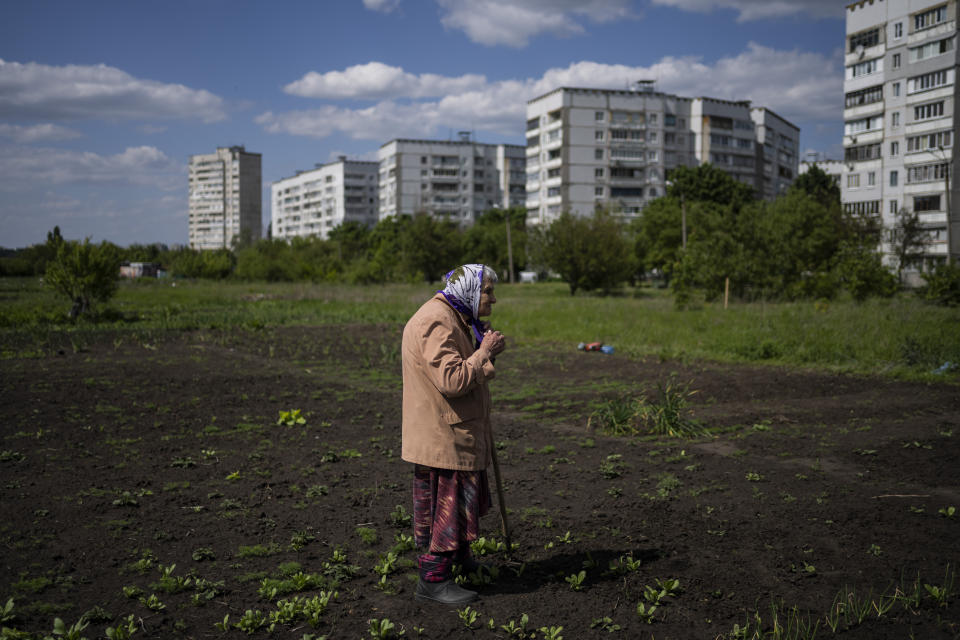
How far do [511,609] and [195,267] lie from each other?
63.7m

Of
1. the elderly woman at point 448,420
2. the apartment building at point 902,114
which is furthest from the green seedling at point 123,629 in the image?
the apartment building at point 902,114

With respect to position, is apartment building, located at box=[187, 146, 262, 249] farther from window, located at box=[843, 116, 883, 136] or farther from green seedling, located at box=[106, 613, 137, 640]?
green seedling, located at box=[106, 613, 137, 640]

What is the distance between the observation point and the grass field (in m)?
14.3

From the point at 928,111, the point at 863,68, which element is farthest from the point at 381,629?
the point at 863,68

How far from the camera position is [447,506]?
4203 mm

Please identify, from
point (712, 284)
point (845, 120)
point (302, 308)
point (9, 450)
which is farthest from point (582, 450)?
point (845, 120)

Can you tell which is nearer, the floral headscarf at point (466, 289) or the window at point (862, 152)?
the floral headscarf at point (466, 289)

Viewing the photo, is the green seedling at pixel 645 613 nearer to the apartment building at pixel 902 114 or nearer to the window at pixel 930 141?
the apartment building at pixel 902 114

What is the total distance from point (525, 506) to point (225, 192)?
645 feet

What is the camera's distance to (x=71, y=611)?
4141 mm

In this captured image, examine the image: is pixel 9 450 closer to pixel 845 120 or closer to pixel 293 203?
pixel 845 120

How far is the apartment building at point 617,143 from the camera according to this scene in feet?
284

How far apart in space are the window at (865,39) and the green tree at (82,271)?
200ft

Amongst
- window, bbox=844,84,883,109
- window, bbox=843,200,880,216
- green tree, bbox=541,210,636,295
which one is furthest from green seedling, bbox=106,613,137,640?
window, bbox=844,84,883,109
